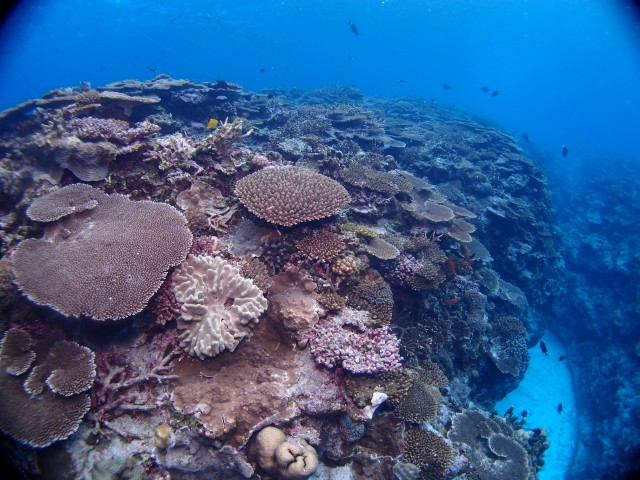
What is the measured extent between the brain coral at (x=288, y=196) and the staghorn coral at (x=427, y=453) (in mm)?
4132

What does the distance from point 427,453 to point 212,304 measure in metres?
4.29

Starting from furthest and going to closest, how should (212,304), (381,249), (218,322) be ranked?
1. (381,249)
2. (212,304)
3. (218,322)

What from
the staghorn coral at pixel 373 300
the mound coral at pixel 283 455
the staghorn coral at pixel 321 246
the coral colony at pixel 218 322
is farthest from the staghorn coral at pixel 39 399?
the staghorn coral at pixel 373 300

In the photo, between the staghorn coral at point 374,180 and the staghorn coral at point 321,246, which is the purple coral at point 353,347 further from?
the staghorn coral at point 374,180

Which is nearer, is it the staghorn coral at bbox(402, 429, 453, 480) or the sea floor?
the staghorn coral at bbox(402, 429, 453, 480)

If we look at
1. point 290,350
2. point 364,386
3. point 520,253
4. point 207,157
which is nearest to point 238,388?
point 290,350

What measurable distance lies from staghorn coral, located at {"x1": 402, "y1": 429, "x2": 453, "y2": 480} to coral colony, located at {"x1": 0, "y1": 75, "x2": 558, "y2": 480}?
0.03 meters

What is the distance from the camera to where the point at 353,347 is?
4859 mm

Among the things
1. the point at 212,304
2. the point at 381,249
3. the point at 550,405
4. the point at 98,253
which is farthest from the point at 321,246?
the point at 550,405

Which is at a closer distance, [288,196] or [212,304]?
[212,304]

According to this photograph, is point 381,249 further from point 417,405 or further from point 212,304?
point 212,304

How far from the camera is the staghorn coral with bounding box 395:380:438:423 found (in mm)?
5230

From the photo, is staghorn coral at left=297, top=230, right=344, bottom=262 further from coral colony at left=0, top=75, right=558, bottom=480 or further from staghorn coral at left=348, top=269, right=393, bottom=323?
staghorn coral at left=348, top=269, right=393, bottom=323

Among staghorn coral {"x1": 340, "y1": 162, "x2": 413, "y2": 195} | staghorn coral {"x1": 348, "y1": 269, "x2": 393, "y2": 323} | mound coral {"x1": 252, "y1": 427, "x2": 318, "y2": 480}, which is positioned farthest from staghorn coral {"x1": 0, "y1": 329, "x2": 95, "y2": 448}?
staghorn coral {"x1": 340, "y1": 162, "x2": 413, "y2": 195}
